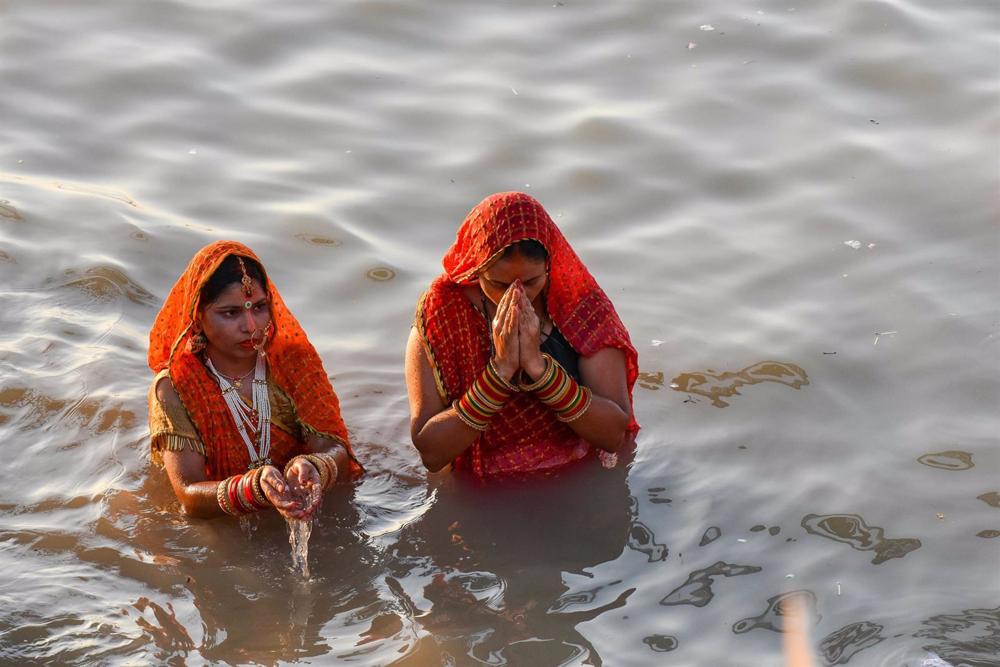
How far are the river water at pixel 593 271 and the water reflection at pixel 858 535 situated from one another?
17 millimetres

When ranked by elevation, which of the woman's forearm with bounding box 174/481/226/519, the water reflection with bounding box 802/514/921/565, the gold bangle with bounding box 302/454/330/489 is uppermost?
the gold bangle with bounding box 302/454/330/489

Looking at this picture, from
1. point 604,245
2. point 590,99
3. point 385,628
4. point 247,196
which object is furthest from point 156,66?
point 385,628

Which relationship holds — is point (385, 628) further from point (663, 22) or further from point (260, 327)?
point (663, 22)

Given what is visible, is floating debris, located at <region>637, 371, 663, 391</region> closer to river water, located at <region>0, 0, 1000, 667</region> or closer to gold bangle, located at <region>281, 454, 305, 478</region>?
river water, located at <region>0, 0, 1000, 667</region>

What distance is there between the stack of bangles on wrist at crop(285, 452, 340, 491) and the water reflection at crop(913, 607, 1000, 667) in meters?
2.17

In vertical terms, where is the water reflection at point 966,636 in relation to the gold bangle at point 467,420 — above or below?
below

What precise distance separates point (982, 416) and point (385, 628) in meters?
2.86

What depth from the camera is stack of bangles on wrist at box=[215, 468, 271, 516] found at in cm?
507

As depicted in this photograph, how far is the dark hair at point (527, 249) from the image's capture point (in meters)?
5.10

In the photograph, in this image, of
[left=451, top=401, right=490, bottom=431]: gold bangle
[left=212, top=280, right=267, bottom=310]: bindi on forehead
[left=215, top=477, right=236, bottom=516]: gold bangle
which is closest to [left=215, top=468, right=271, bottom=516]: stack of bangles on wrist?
[left=215, top=477, right=236, bottom=516]: gold bangle

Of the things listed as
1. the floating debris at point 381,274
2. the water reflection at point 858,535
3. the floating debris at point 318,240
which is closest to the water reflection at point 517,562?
the water reflection at point 858,535

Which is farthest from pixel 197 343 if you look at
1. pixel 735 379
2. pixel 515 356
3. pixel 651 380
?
pixel 735 379

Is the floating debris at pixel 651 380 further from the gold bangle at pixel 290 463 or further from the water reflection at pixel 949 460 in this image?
the gold bangle at pixel 290 463

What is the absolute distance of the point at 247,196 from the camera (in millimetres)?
8406
